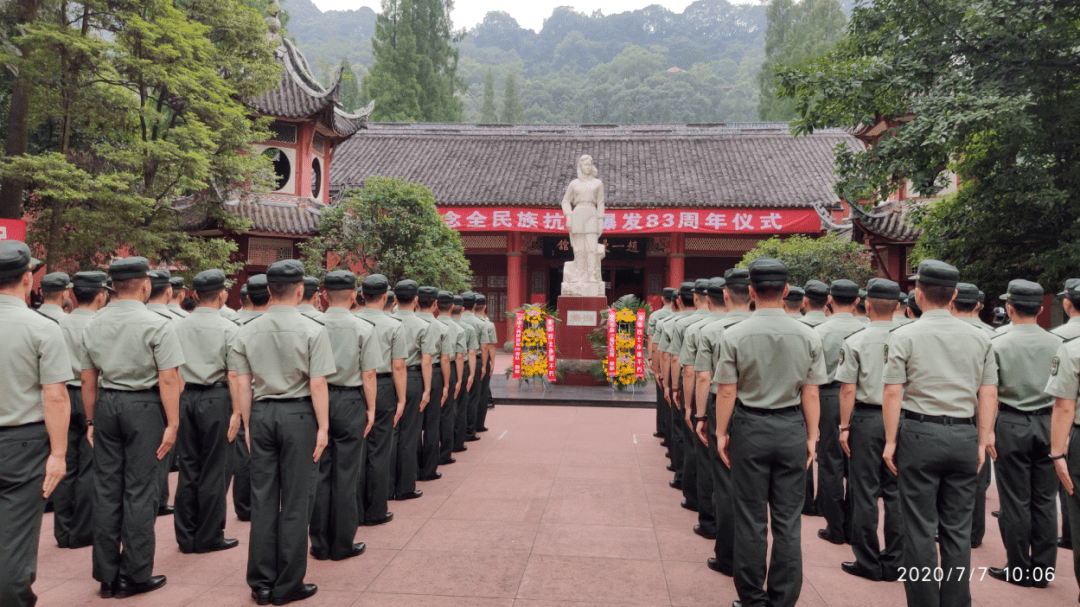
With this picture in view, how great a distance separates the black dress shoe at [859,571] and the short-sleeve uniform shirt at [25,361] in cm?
427

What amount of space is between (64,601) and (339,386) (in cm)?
173

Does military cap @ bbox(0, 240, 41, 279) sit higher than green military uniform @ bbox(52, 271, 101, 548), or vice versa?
military cap @ bbox(0, 240, 41, 279)

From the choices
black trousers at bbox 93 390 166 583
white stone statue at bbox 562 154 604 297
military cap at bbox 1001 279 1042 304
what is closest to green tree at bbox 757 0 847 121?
white stone statue at bbox 562 154 604 297

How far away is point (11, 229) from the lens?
868 centimetres

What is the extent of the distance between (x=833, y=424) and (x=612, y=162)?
17.8 m

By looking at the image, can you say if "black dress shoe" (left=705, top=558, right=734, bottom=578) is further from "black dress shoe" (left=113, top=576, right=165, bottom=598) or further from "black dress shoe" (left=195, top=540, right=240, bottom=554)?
"black dress shoe" (left=113, top=576, right=165, bottom=598)

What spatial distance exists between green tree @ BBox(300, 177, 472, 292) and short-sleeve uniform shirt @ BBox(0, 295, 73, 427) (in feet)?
32.0

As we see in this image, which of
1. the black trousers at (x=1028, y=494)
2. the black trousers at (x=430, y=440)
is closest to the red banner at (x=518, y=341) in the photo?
the black trousers at (x=430, y=440)

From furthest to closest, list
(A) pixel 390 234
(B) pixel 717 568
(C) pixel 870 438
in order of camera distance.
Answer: (A) pixel 390 234 → (C) pixel 870 438 → (B) pixel 717 568

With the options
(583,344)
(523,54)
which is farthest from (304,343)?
(523,54)

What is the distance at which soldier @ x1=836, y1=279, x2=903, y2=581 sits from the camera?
3791 millimetres

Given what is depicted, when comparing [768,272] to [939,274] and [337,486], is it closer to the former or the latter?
[939,274]

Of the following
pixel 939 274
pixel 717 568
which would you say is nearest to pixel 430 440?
pixel 717 568

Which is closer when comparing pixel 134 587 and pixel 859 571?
pixel 134 587
